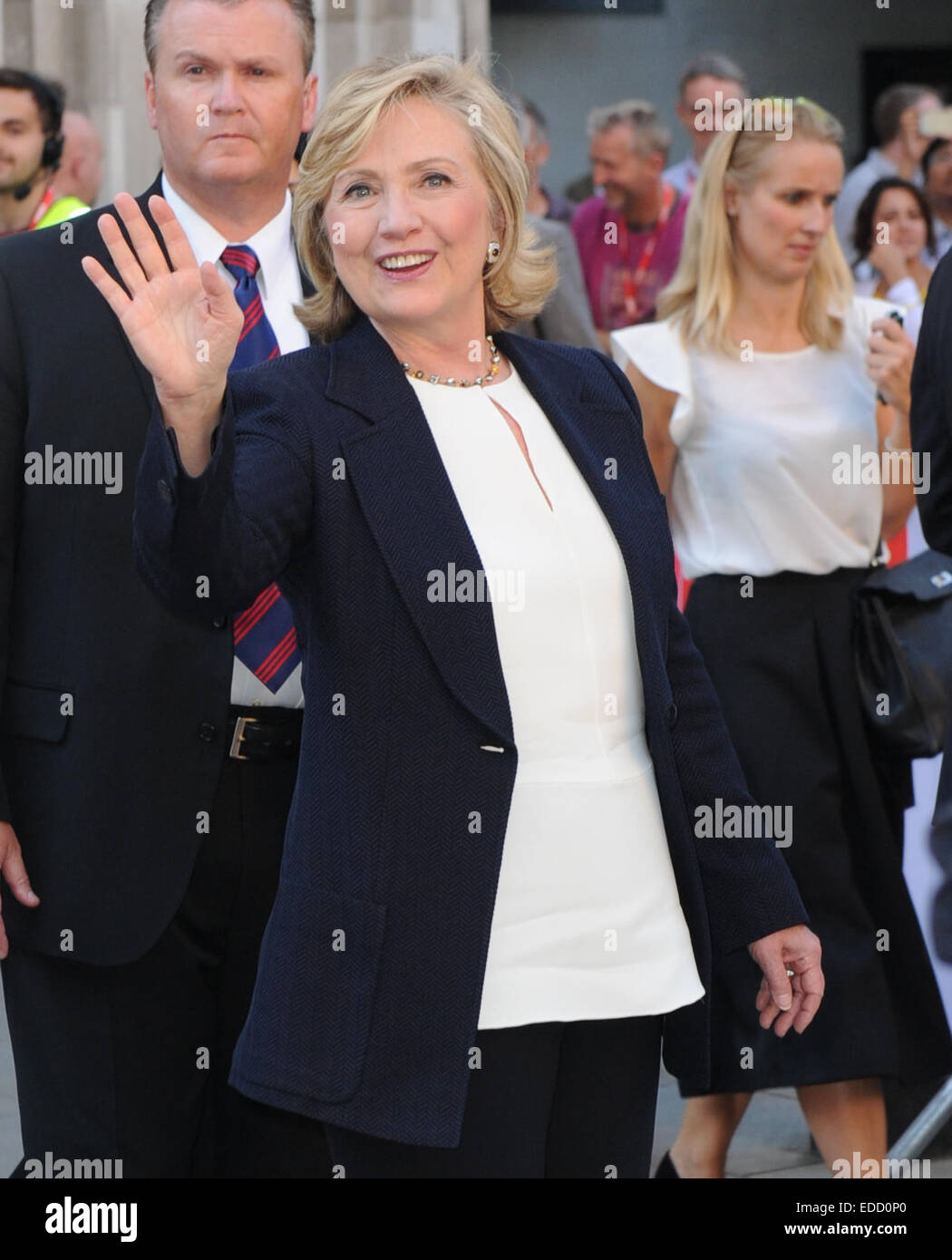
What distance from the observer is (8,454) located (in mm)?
3240

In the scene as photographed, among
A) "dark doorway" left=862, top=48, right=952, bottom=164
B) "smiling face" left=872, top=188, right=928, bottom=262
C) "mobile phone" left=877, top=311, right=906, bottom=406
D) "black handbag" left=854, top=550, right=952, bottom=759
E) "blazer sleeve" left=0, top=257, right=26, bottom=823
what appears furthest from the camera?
"dark doorway" left=862, top=48, right=952, bottom=164

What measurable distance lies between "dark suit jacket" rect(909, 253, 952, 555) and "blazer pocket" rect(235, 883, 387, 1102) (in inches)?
63.0

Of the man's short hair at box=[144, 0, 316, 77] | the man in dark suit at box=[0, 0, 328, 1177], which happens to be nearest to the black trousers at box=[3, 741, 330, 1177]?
the man in dark suit at box=[0, 0, 328, 1177]

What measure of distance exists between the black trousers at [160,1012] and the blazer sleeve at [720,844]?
0.72 m

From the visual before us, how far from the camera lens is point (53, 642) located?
3297mm

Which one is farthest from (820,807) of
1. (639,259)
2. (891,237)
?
(639,259)

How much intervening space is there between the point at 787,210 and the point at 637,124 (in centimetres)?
→ 468

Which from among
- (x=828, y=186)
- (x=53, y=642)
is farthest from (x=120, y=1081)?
(x=828, y=186)

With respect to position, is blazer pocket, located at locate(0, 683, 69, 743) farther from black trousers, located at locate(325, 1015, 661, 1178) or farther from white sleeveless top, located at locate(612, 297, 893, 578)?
white sleeveless top, located at locate(612, 297, 893, 578)

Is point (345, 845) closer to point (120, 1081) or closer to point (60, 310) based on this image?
point (120, 1081)

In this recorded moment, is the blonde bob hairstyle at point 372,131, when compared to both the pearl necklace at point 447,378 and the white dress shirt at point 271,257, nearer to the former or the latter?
the pearl necklace at point 447,378

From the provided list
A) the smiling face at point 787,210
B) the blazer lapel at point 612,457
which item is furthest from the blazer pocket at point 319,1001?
the smiling face at point 787,210

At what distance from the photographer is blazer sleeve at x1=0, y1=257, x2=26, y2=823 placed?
3242 mm

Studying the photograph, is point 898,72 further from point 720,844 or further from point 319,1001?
point 319,1001
